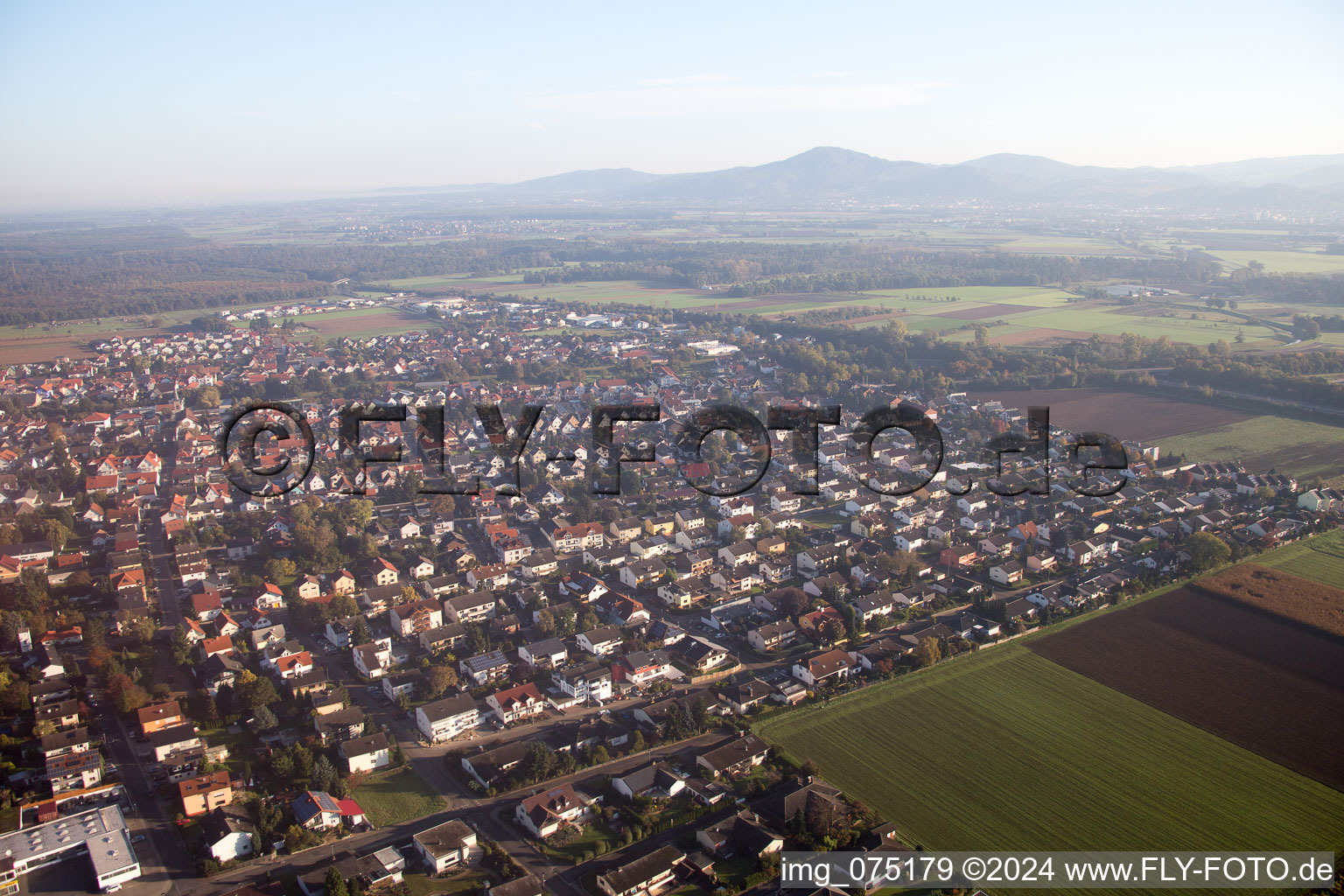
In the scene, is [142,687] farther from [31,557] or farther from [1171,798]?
[1171,798]

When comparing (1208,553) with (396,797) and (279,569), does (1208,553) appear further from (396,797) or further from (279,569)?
(279,569)

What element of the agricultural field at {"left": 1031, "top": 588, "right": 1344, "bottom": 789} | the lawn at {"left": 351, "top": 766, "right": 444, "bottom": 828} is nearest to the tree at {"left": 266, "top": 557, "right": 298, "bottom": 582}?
the lawn at {"left": 351, "top": 766, "right": 444, "bottom": 828}

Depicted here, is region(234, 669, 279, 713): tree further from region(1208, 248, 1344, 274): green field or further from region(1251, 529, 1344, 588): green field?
region(1208, 248, 1344, 274): green field

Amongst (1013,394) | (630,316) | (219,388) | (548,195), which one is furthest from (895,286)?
(548,195)

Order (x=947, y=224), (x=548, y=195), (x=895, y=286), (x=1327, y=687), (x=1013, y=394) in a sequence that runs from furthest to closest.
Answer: (x=548, y=195), (x=947, y=224), (x=895, y=286), (x=1013, y=394), (x=1327, y=687)

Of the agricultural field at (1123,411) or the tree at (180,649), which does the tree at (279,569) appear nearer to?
the tree at (180,649)

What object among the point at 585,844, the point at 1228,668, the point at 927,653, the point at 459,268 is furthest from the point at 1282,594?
the point at 459,268
